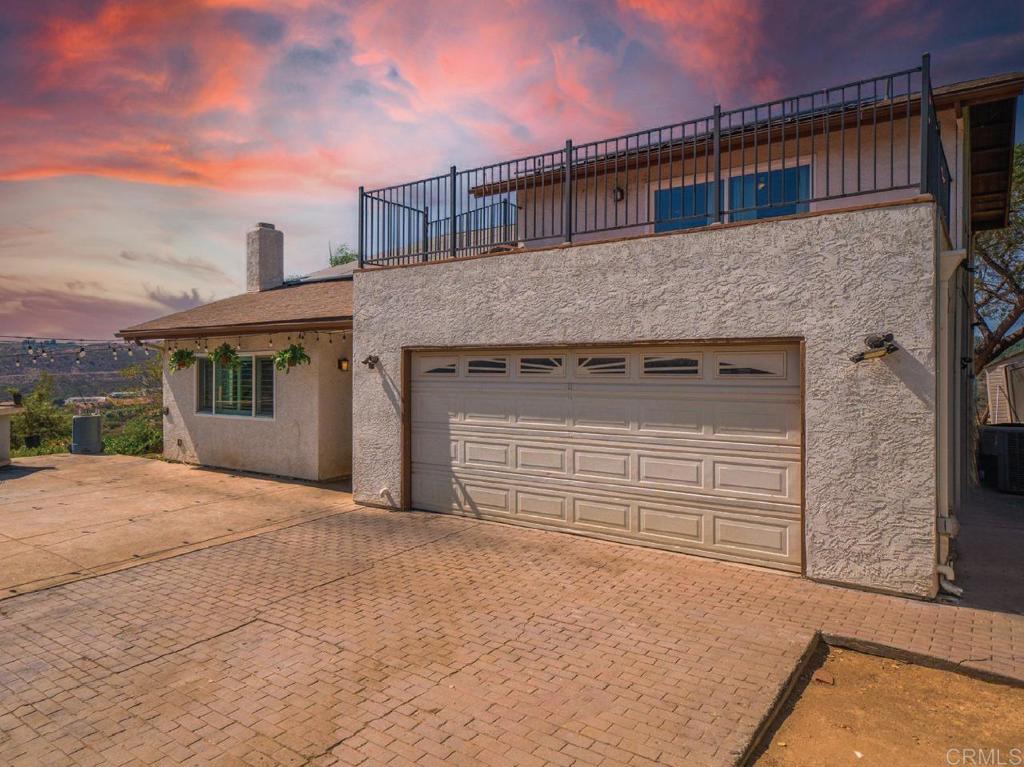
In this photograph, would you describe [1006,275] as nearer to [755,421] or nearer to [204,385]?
[755,421]

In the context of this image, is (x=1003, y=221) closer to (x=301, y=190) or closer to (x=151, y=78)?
(x=301, y=190)

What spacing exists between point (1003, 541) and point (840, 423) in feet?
12.9

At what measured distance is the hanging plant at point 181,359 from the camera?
12.9 meters

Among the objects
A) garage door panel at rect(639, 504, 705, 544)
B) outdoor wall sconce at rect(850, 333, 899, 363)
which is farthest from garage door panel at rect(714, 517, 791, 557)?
outdoor wall sconce at rect(850, 333, 899, 363)

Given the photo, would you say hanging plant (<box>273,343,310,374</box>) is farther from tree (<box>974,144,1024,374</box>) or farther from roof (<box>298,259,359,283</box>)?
tree (<box>974,144,1024,374</box>)

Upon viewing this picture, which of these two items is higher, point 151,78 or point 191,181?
point 151,78

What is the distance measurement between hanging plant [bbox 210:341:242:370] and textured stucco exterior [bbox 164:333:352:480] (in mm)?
246

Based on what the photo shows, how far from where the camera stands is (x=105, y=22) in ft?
28.5

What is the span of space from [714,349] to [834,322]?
1237 millimetres

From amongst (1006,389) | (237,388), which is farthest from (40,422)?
(1006,389)

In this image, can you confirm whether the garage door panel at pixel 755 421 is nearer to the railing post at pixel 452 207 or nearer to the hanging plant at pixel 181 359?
the railing post at pixel 452 207

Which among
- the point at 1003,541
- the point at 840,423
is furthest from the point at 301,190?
the point at 1003,541
